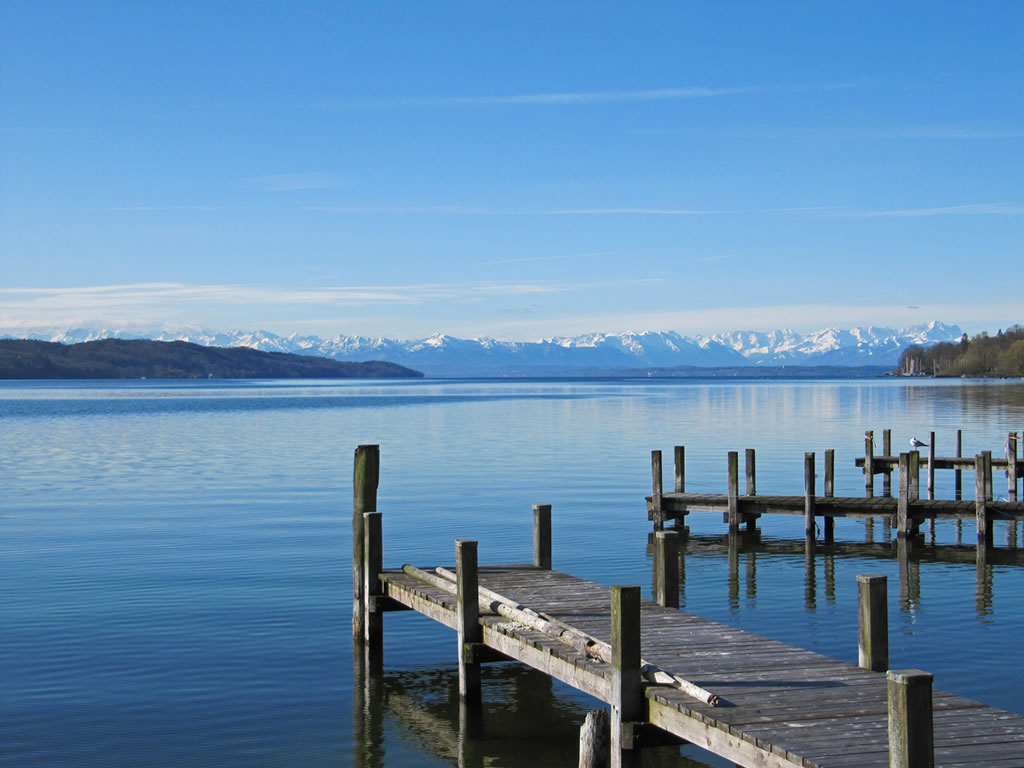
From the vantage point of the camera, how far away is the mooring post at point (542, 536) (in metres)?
19.1

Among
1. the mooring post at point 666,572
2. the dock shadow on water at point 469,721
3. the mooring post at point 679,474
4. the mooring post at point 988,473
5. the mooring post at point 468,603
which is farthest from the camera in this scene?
the mooring post at point 679,474

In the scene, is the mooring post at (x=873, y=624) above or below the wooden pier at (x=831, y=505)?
above

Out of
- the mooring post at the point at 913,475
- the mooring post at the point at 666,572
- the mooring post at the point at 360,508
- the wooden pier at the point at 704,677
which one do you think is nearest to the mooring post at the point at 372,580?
the mooring post at the point at 360,508

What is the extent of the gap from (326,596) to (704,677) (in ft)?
40.5

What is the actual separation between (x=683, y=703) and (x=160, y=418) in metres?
87.5

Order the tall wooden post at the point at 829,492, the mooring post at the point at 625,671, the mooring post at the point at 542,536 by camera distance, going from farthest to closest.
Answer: the tall wooden post at the point at 829,492
the mooring post at the point at 542,536
the mooring post at the point at 625,671

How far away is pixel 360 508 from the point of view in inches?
771

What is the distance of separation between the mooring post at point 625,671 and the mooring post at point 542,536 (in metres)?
7.48

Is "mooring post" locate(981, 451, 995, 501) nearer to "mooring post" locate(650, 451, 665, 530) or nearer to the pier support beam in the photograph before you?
the pier support beam

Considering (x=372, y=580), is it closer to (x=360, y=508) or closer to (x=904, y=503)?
(x=360, y=508)

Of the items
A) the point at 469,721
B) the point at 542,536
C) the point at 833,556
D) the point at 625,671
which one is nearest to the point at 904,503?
the point at 833,556

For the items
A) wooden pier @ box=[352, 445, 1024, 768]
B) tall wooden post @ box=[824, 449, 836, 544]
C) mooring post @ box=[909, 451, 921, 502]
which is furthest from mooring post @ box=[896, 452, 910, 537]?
wooden pier @ box=[352, 445, 1024, 768]

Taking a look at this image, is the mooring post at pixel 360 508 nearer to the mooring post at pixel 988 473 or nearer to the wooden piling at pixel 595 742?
the wooden piling at pixel 595 742

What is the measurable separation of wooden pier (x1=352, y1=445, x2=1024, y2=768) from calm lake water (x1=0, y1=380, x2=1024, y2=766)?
4.47 ft
